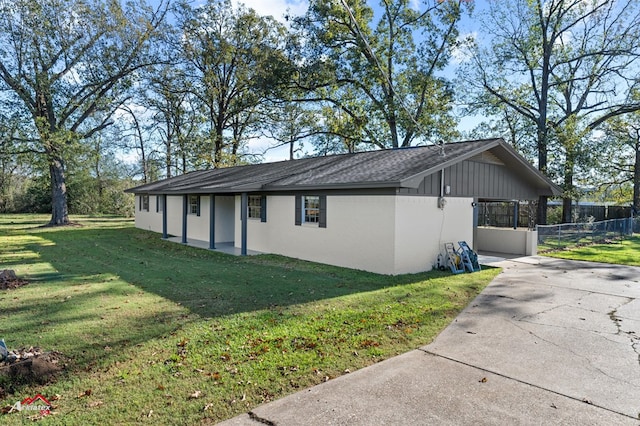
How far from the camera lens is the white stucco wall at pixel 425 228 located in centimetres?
954

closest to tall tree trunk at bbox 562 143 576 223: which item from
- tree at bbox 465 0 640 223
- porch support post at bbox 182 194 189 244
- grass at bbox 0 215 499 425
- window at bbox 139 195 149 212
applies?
tree at bbox 465 0 640 223

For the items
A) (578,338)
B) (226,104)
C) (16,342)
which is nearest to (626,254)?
(578,338)

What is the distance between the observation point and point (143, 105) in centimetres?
3158

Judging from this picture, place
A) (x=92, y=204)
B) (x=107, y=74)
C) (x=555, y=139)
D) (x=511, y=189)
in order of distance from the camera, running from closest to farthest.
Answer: (x=511, y=189), (x=555, y=139), (x=107, y=74), (x=92, y=204)

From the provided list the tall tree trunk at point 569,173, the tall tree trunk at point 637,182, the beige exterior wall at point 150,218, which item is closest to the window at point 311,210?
the beige exterior wall at point 150,218

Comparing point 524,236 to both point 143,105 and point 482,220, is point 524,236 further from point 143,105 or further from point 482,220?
point 143,105

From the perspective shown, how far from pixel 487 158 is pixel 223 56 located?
23.0 metres

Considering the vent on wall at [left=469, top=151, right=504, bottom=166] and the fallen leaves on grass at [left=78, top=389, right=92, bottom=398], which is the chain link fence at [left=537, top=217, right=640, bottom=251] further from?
the fallen leaves on grass at [left=78, top=389, right=92, bottom=398]

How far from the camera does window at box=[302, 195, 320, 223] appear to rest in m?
11.4

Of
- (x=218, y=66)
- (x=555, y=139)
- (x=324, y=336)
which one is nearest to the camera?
(x=324, y=336)

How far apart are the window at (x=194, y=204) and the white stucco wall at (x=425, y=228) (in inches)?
412

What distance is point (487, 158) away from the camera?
1185cm

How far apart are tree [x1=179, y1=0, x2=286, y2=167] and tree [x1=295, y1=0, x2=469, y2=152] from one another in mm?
4866

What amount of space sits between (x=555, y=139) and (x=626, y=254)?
9849 mm
